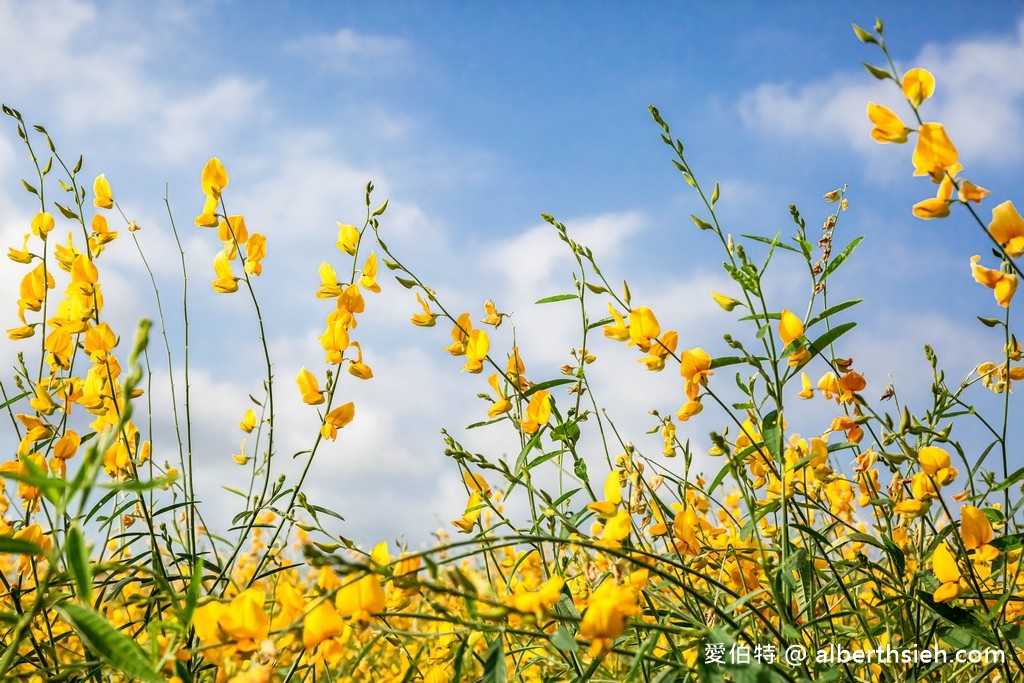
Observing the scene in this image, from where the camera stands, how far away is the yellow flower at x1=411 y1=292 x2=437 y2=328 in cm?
166

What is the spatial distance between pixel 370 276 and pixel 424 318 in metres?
0.14

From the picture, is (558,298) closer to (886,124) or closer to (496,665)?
(886,124)

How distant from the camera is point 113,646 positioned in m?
0.78

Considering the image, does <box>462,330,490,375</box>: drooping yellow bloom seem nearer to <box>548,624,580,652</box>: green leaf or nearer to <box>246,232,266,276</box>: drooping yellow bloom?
<box>246,232,266,276</box>: drooping yellow bloom

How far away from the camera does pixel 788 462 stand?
1.47 meters

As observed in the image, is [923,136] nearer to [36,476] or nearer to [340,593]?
[340,593]

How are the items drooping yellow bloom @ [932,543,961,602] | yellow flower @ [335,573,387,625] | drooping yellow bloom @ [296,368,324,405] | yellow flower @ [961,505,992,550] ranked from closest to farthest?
yellow flower @ [335,573,387,625]
drooping yellow bloom @ [932,543,961,602]
yellow flower @ [961,505,992,550]
drooping yellow bloom @ [296,368,324,405]

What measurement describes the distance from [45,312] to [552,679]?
1352mm

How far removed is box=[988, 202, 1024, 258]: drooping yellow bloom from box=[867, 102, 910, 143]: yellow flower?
221 millimetres

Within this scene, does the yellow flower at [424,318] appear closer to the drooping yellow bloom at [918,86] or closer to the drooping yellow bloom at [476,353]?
the drooping yellow bloom at [476,353]

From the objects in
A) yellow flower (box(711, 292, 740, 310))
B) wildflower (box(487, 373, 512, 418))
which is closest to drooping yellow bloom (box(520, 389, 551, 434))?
wildflower (box(487, 373, 512, 418))

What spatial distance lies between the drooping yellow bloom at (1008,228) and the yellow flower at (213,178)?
1.39m

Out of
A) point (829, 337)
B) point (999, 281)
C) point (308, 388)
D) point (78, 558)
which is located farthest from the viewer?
point (308, 388)

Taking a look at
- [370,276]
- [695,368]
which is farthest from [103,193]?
[695,368]
